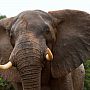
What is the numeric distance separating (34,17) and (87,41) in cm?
134

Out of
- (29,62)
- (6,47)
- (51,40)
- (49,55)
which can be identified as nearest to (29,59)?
(29,62)

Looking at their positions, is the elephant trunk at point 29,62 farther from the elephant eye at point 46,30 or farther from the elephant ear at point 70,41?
the elephant ear at point 70,41

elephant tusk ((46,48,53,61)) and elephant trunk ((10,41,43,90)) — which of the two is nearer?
elephant trunk ((10,41,43,90))

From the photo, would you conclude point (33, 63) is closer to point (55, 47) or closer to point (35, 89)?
point (35, 89)

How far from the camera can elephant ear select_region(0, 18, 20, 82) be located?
931 centimetres

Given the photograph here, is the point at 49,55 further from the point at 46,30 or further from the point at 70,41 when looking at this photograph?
the point at 70,41

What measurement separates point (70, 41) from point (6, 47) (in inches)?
45.2

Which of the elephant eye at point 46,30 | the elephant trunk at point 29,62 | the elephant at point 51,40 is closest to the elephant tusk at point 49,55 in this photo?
the elephant at point 51,40

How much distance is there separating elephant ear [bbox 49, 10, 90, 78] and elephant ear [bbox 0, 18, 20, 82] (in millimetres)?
712

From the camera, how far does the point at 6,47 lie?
945 centimetres

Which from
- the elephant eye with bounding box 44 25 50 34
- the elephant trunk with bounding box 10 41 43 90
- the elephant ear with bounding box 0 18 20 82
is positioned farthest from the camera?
the elephant ear with bounding box 0 18 20 82

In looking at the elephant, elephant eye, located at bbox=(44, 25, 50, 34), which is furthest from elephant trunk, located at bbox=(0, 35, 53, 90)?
elephant eye, located at bbox=(44, 25, 50, 34)

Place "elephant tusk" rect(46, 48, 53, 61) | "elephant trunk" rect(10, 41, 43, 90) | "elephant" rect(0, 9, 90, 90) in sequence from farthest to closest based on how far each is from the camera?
"elephant" rect(0, 9, 90, 90) → "elephant tusk" rect(46, 48, 53, 61) → "elephant trunk" rect(10, 41, 43, 90)

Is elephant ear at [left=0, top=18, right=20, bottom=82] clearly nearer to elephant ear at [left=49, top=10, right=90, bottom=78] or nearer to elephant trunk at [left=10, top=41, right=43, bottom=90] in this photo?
elephant ear at [left=49, top=10, right=90, bottom=78]
